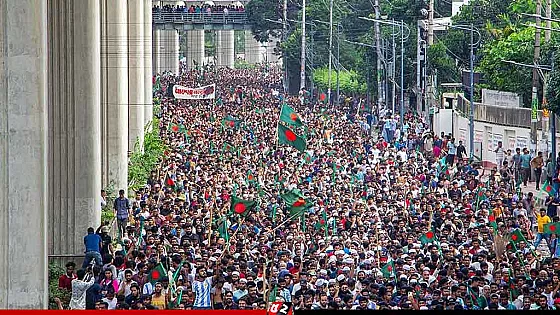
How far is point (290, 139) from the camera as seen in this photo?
94.6 ft

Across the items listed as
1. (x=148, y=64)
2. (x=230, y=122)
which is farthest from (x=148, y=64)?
(x=230, y=122)

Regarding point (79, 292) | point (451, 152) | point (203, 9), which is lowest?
point (79, 292)

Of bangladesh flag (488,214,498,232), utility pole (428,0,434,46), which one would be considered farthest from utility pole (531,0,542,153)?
bangladesh flag (488,214,498,232)

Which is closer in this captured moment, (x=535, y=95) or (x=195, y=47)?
(x=535, y=95)

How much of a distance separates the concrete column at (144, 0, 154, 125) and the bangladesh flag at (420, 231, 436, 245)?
22.0 meters

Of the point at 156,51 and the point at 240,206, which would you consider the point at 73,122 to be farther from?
the point at 156,51

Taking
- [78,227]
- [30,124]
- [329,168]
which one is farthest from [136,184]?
[30,124]

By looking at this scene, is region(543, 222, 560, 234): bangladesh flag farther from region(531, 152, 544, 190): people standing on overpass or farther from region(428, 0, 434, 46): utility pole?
region(428, 0, 434, 46): utility pole

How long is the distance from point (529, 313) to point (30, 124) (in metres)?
11.9

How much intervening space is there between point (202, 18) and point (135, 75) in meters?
5.84

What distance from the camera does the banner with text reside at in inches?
1629

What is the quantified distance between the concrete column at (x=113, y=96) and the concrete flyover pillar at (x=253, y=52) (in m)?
13.0

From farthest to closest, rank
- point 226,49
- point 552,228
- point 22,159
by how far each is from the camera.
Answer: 1. point 226,49
2. point 552,228
3. point 22,159

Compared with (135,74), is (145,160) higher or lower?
lower
